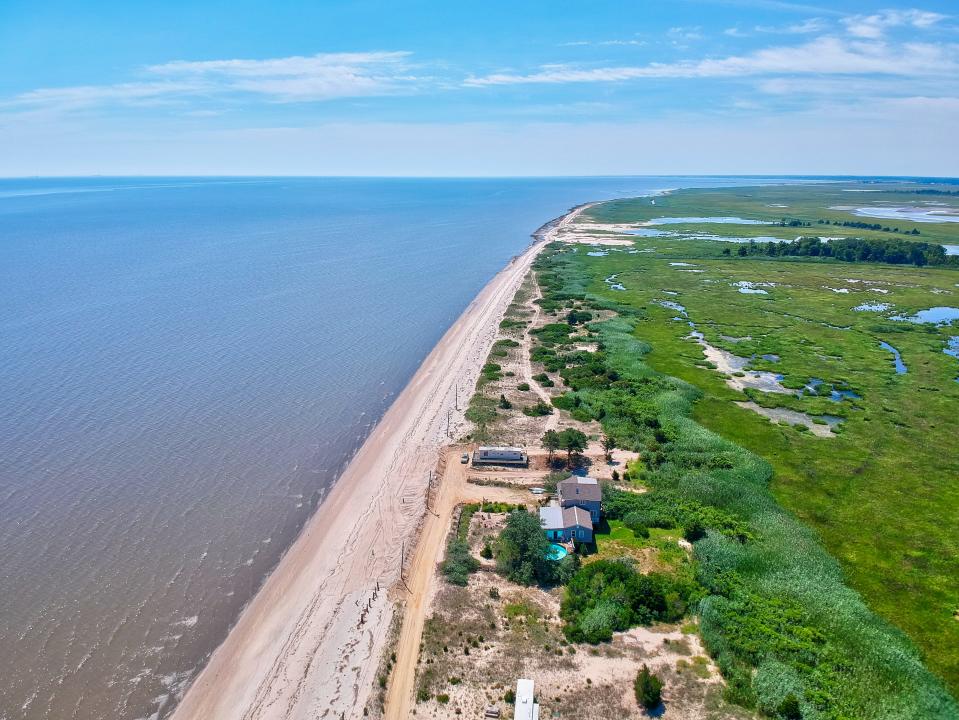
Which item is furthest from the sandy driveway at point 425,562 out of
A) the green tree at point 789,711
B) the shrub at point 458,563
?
the green tree at point 789,711

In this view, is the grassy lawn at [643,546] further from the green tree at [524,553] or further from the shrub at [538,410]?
the shrub at [538,410]

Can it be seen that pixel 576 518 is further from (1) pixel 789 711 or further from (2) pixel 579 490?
(1) pixel 789 711

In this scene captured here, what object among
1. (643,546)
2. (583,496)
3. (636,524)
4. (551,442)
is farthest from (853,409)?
(583,496)

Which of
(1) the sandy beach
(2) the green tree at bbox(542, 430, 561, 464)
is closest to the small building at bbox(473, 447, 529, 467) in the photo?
(2) the green tree at bbox(542, 430, 561, 464)

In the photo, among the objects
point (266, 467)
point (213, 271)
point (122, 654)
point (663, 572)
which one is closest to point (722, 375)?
point (663, 572)

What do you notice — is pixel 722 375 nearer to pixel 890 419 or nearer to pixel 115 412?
pixel 890 419

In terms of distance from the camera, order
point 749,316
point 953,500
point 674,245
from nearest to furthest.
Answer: point 953,500 < point 749,316 < point 674,245
